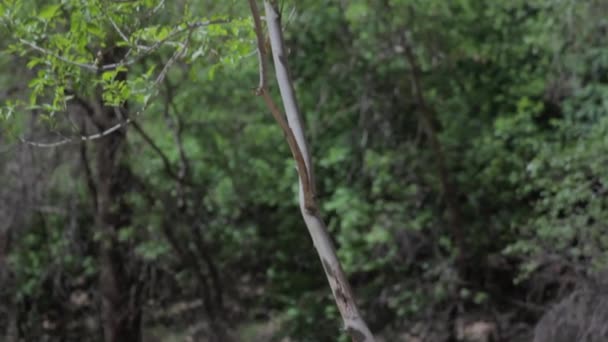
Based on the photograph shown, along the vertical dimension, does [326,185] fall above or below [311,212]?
above

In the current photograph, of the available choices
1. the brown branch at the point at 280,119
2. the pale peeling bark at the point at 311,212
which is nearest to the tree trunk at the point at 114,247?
the pale peeling bark at the point at 311,212

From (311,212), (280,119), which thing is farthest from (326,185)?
(280,119)

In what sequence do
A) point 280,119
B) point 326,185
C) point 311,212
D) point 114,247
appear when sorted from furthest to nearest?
point 326,185 → point 114,247 → point 311,212 → point 280,119

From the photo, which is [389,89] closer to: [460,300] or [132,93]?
[460,300]

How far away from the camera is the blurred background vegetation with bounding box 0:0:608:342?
8.70 metres

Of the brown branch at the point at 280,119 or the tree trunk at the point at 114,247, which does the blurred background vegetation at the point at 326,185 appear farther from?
the brown branch at the point at 280,119

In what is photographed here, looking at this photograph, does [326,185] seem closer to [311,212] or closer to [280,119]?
[311,212]

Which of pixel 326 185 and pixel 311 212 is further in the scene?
pixel 326 185

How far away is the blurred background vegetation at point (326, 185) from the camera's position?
28.5 ft

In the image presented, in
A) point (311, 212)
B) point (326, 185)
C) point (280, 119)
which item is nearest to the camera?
point (280, 119)

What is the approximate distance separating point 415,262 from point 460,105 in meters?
2.09

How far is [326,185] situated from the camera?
966 centimetres

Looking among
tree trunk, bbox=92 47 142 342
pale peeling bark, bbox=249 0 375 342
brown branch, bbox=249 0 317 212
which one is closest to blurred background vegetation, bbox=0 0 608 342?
tree trunk, bbox=92 47 142 342

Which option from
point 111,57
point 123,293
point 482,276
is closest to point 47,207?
point 123,293
